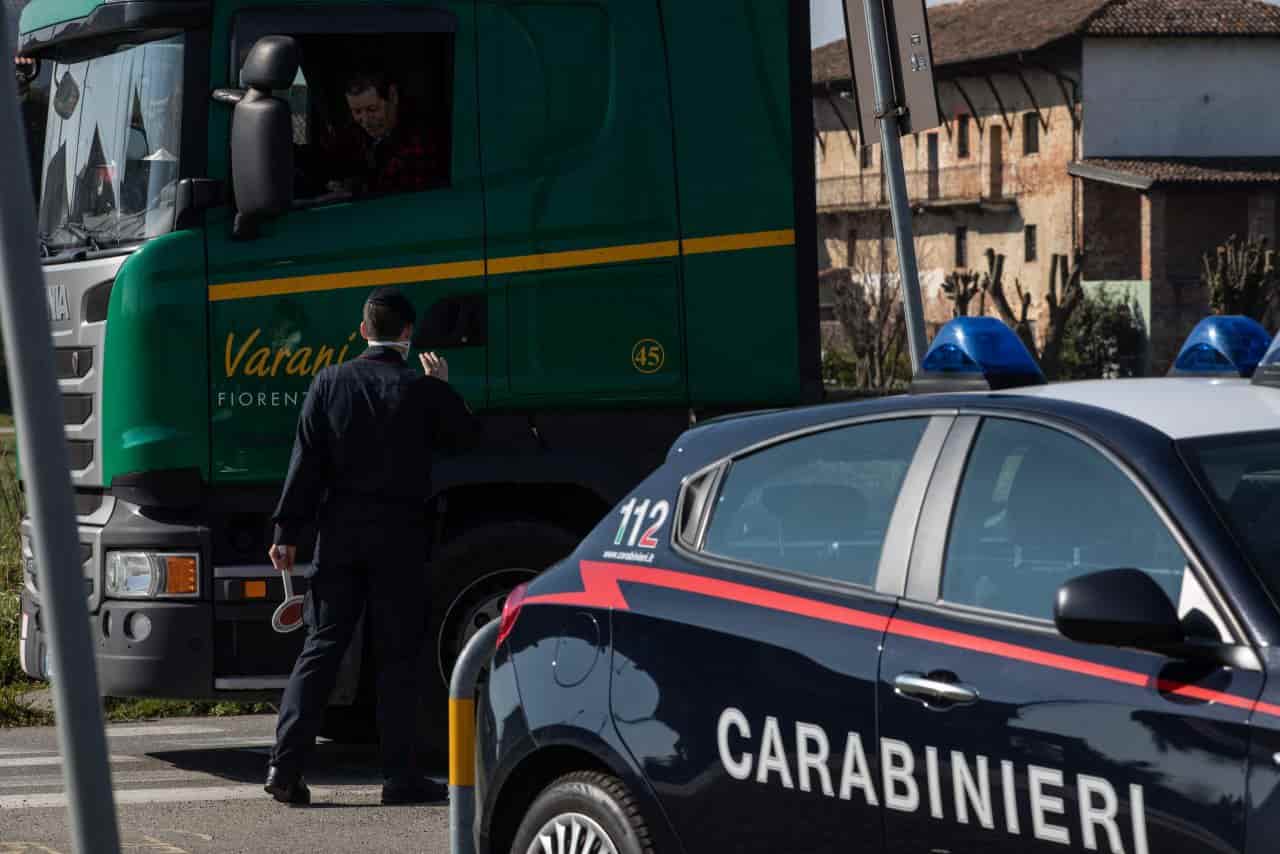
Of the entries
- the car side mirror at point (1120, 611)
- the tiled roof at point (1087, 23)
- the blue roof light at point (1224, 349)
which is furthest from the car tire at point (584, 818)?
the tiled roof at point (1087, 23)

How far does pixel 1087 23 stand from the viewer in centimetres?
7769

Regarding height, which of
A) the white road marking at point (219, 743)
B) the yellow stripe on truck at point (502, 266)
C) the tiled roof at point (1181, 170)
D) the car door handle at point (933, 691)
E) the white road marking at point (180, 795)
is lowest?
the white road marking at point (219, 743)

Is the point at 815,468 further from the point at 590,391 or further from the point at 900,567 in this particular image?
the point at 590,391

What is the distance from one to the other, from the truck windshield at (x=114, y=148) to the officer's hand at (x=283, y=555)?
133 cm

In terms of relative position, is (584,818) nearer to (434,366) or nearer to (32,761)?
(434,366)

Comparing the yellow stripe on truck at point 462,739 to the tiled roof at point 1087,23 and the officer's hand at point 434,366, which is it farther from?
the tiled roof at point 1087,23

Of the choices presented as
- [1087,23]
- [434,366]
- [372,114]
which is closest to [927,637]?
[434,366]

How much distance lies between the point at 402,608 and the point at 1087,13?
243 feet

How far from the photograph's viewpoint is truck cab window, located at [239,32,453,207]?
861cm

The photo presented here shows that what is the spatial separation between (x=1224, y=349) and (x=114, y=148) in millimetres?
4555

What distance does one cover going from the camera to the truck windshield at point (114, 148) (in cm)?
A: 851

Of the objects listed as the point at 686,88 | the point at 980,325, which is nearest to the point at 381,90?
Result: the point at 686,88

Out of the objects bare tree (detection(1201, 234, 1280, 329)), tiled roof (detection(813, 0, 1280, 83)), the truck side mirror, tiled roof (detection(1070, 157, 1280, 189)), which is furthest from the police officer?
tiled roof (detection(813, 0, 1280, 83))

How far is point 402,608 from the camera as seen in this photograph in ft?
26.2
